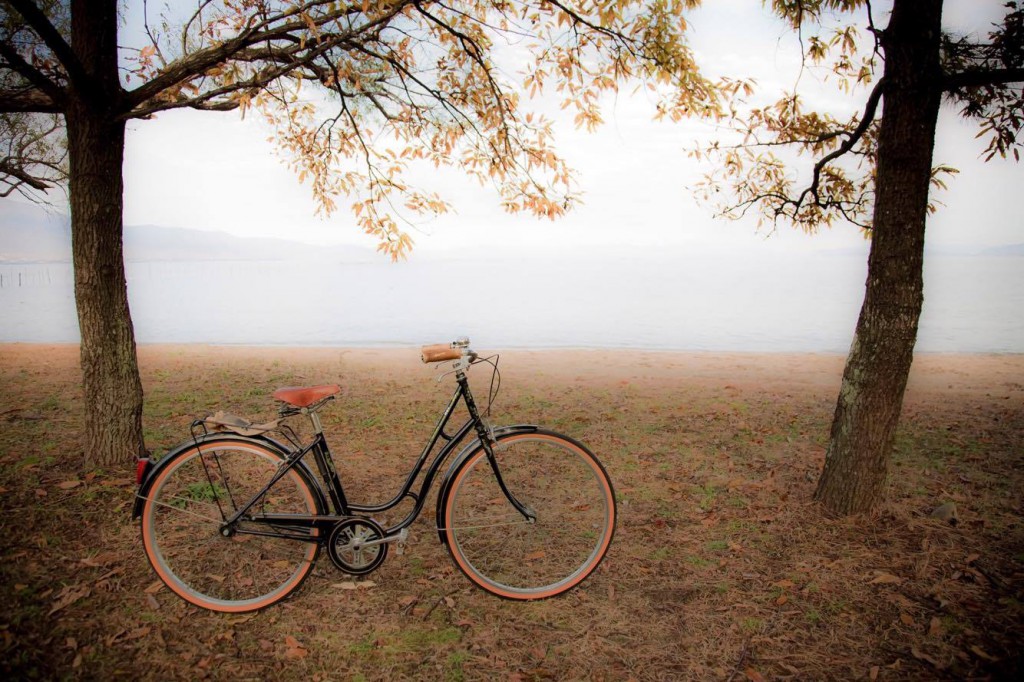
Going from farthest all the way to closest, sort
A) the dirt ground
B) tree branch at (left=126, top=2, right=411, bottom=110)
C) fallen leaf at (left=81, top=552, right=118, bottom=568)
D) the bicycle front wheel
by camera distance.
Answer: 1. tree branch at (left=126, top=2, right=411, bottom=110)
2. fallen leaf at (left=81, top=552, right=118, bottom=568)
3. the bicycle front wheel
4. the dirt ground

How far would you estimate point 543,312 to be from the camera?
24.3 metres

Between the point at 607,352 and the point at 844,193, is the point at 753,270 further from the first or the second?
the point at 844,193

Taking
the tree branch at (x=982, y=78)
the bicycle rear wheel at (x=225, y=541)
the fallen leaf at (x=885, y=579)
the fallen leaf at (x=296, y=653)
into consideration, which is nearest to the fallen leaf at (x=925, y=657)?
the fallen leaf at (x=885, y=579)

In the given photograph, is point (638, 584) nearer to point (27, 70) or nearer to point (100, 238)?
point (100, 238)

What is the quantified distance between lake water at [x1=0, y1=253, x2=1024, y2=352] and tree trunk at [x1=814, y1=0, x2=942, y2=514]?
238 inches

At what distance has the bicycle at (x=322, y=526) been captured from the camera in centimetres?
331

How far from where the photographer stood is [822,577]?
11.9 feet

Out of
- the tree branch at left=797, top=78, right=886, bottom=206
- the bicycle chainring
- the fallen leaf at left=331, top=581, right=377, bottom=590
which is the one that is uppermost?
the tree branch at left=797, top=78, right=886, bottom=206

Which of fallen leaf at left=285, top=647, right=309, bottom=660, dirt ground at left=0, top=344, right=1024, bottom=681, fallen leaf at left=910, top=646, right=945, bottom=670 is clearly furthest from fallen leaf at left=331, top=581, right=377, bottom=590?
fallen leaf at left=910, top=646, right=945, bottom=670

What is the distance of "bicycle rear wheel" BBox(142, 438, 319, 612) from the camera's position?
3.34 meters

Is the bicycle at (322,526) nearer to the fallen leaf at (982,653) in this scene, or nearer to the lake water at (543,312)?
the fallen leaf at (982,653)

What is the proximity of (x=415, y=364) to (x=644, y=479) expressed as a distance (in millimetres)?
6633

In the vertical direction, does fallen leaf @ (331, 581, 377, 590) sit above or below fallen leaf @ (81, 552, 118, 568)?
below

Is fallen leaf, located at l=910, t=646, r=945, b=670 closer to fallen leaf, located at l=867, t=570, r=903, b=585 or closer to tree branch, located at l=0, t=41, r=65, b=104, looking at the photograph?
fallen leaf, located at l=867, t=570, r=903, b=585
